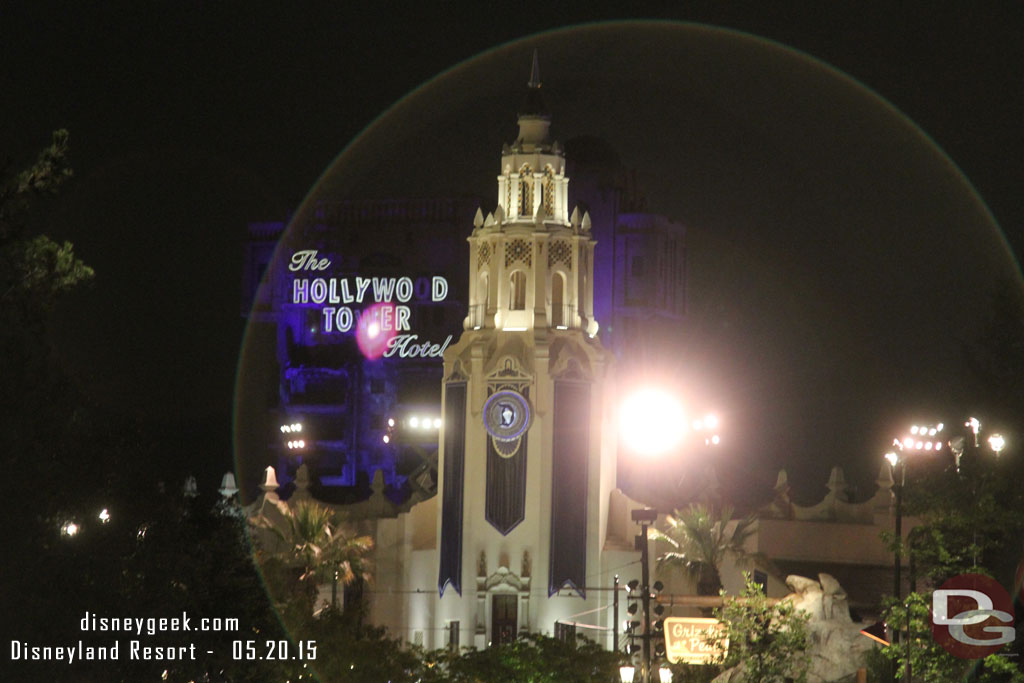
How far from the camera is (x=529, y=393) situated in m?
75.2

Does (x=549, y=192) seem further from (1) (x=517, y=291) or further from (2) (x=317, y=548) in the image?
(2) (x=317, y=548)

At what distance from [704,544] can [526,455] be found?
9627 mm

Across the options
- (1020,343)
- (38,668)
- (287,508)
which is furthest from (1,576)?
(287,508)

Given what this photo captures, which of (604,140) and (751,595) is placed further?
(604,140)

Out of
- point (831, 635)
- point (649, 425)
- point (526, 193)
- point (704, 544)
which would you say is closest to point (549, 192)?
point (526, 193)

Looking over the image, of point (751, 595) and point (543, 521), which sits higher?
point (543, 521)

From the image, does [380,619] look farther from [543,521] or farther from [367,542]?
[543,521]

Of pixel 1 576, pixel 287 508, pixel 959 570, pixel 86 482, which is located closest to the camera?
pixel 1 576

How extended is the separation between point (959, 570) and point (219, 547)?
17990 millimetres

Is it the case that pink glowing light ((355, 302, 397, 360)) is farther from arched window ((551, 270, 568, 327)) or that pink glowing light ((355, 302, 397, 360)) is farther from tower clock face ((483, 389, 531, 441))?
tower clock face ((483, 389, 531, 441))

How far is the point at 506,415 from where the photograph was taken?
247ft

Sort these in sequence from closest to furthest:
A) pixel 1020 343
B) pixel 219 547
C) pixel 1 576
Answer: pixel 1 576, pixel 219 547, pixel 1020 343

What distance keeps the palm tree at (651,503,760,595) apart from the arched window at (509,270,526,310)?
1262cm

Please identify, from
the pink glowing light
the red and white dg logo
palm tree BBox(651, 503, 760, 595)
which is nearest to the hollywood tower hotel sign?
palm tree BBox(651, 503, 760, 595)
